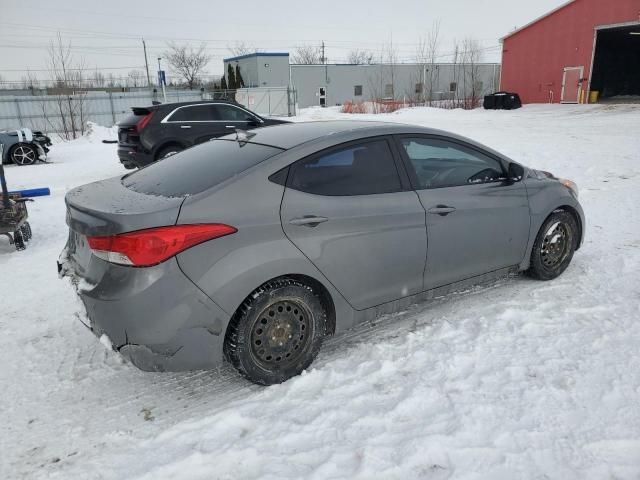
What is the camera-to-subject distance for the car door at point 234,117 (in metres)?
11.5

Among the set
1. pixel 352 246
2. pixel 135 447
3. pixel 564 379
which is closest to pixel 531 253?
pixel 564 379

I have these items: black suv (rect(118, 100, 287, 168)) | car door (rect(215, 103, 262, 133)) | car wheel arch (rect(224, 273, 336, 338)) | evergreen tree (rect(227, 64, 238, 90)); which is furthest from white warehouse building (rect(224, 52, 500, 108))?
car wheel arch (rect(224, 273, 336, 338))

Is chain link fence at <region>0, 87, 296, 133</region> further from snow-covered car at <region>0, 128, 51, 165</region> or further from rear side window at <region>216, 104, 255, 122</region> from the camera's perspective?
rear side window at <region>216, 104, 255, 122</region>

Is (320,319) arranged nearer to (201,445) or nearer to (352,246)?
(352,246)

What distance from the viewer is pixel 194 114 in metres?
11.1

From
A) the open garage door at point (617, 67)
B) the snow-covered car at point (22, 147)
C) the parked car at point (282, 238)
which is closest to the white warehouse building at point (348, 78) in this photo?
the open garage door at point (617, 67)

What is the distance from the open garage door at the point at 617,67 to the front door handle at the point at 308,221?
3560 centimetres

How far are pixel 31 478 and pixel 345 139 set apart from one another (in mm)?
2701

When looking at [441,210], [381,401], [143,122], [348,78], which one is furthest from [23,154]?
[348,78]

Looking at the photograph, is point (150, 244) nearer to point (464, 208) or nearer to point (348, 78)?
point (464, 208)

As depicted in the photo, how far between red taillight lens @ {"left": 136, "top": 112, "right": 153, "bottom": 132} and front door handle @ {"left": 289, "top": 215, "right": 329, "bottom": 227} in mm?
8409

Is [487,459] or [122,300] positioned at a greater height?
[122,300]

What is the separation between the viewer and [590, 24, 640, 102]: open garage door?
33562 millimetres

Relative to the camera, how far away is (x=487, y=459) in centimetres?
246
